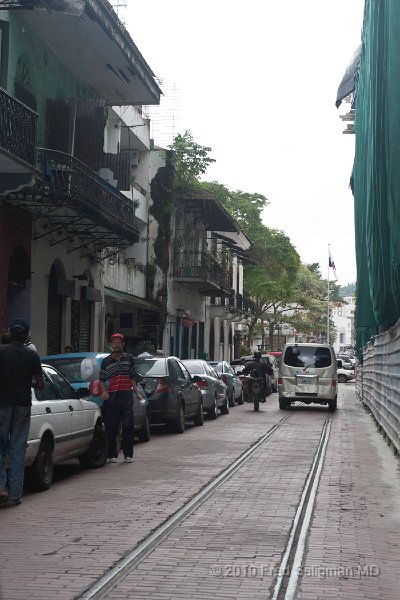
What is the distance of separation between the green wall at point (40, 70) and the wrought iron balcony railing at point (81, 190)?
1.54m

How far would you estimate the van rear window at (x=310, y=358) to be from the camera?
96.9 ft

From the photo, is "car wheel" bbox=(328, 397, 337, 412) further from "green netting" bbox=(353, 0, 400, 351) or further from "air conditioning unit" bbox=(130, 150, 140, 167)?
"air conditioning unit" bbox=(130, 150, 140, 167)

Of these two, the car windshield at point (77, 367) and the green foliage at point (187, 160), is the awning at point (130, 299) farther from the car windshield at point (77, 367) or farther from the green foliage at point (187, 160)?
the car windshield at point (77, 367)

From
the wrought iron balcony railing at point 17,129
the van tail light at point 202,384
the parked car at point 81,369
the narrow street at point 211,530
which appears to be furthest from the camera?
the van tail light at point 202,384

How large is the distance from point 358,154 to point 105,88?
7463 millimetres

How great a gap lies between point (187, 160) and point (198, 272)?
478 cm

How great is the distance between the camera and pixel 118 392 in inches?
554

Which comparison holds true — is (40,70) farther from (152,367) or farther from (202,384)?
(202,384)

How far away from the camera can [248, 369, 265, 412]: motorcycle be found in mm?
29312

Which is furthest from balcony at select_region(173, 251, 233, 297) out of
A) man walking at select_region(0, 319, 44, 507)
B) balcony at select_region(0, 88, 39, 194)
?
man walking at select_region(0, 319, 44, 507)

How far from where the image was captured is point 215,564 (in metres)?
7.34

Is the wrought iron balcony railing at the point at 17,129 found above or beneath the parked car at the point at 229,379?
above

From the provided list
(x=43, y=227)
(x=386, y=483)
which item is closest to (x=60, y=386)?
(x=386, y=483)

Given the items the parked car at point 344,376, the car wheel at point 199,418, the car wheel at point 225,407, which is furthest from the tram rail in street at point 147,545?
the parked car at point 344,376
